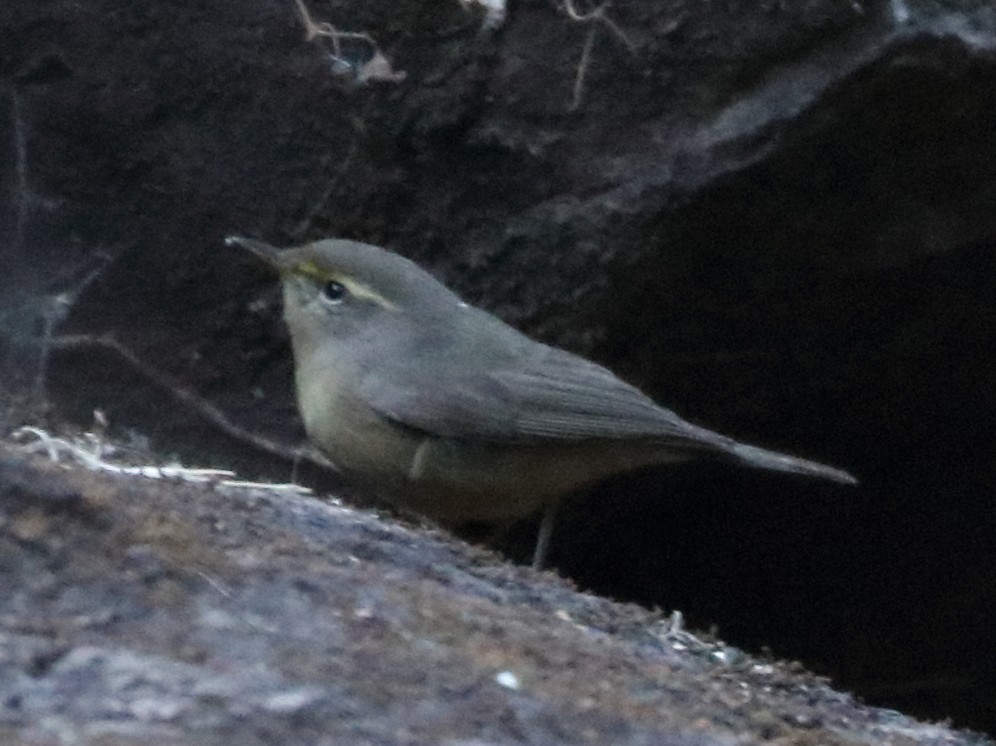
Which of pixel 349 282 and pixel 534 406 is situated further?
pixel 349 282

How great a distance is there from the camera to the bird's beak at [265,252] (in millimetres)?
6203

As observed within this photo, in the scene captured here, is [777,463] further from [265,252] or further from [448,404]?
[265,252]

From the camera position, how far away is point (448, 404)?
20.1 feet

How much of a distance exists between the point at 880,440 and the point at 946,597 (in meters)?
0.94

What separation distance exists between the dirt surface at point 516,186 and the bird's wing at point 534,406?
437 mm

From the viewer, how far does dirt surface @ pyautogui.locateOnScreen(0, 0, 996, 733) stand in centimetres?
610

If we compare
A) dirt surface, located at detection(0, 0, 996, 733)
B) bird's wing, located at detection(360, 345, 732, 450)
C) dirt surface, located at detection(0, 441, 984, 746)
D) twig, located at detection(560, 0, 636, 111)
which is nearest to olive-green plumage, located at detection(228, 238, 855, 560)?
bird's wing, located at detection(360, 345, 732, 450)

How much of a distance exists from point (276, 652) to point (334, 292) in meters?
3.45

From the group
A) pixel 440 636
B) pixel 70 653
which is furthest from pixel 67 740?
pixel 440 636

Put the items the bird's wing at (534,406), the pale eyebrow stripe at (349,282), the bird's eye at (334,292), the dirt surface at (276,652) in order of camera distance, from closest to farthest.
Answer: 1. the dirt surface at (276,652)
2. the bird's wing at (534,406)
3. the pale eyebrow stripe at (349,282)
4. the bird's eye at (334,292)

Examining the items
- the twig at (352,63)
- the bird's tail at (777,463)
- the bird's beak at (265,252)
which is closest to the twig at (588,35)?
the twig at (352,63)

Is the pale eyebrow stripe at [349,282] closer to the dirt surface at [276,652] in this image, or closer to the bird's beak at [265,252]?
the bird's beak at [265,252]

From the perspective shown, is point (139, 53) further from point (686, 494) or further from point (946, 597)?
point (946, 597)

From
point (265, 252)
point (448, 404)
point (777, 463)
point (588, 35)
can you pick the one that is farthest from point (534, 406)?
point (588, 35)
